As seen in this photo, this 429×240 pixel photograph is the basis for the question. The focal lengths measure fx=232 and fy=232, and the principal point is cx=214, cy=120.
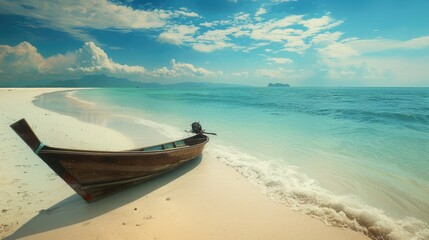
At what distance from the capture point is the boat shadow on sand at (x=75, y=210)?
5262 millimetres

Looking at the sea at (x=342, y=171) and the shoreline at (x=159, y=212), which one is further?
the sea at (x=342, y=171)

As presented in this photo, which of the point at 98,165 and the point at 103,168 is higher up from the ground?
the point at 98,165

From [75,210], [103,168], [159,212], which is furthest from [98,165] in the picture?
[159,212]

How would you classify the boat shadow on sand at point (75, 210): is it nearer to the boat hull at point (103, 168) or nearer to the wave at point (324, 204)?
the boat hull at point (103, 168)

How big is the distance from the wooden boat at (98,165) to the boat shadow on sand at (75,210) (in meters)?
0.21

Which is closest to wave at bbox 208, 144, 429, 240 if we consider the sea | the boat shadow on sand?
the sea

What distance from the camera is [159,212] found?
6016 mm

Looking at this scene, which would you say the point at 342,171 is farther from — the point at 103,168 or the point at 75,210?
the point at 75,210

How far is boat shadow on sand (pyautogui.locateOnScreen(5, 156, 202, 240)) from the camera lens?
526 cm

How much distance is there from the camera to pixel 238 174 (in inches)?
345

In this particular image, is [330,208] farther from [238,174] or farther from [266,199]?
[238,174]

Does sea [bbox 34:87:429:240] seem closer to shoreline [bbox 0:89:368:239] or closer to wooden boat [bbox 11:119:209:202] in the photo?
shoreline [bbox 0:89:368:239]

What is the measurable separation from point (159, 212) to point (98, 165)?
1.96 metres

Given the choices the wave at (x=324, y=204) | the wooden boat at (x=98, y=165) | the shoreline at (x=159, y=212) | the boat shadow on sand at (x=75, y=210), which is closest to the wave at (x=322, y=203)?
Result: the wave at (x=324, y=204)
